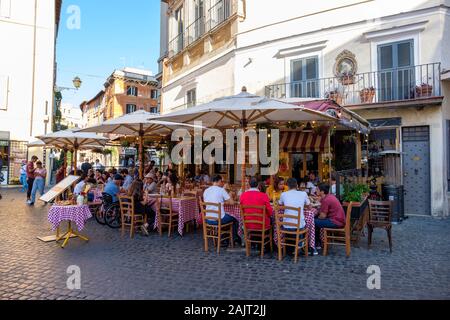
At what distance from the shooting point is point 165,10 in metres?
21.7

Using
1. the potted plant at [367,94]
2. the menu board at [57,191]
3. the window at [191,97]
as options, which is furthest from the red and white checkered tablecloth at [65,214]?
the window at [191,97]

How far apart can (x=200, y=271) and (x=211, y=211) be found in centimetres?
134

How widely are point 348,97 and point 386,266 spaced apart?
24.0 feet

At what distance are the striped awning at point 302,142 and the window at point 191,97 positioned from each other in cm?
589

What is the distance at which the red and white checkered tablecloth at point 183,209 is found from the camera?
718 centimetres

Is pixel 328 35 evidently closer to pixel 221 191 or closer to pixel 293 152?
pixel 293 152

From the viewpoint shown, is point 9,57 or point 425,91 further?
point 9,57

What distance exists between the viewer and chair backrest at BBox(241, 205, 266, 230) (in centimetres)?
565

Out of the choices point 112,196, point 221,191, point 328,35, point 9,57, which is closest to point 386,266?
point 221,191

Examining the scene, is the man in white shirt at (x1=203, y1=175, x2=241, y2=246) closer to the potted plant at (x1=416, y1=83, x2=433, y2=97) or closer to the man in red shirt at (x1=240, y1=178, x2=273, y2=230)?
the man in red shirt at (x1=240, y1=178, x2=273, y2=230)

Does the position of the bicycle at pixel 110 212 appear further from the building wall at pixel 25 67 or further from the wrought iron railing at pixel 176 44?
the building wall at pixel 25 67

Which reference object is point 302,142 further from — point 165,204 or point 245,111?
point 165,204

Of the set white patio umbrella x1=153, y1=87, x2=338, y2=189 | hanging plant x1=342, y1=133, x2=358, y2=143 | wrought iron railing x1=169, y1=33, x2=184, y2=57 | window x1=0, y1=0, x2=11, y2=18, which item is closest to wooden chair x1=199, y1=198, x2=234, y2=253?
white patio umbrella x1=153, y1=87, x2=338, y2=189

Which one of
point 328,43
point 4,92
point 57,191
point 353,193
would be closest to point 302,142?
point 328,43
